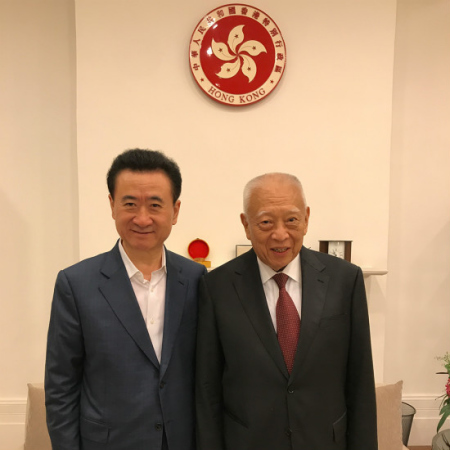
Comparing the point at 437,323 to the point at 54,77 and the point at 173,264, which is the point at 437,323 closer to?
the point at 173,264

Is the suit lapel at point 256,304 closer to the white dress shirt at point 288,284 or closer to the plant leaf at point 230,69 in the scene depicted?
the white dress shirt at point 288,284

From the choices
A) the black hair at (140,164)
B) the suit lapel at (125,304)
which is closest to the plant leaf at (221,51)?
the black hair at (140,164)

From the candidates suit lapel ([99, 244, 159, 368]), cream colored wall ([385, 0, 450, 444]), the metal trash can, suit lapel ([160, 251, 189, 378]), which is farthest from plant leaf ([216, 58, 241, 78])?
the metal trash can

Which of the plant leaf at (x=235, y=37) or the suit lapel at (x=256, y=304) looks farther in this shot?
the plant leaf at (x=235, y=37)

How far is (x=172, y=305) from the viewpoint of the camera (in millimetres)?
1461

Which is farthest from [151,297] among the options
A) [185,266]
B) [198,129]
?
[198,129]

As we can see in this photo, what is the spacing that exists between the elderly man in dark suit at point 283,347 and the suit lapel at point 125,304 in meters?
0.19

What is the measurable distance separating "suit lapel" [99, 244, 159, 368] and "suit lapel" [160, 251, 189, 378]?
42 mm

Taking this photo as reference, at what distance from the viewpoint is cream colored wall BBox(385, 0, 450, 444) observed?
121 inches

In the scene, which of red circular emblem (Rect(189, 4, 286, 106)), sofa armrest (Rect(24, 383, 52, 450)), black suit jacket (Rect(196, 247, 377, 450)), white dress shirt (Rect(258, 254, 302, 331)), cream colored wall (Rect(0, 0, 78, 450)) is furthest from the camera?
cream colored wall (Rect(0, 0, 78, 450))

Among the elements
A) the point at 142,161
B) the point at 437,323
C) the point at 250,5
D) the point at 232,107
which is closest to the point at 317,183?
the point at 232,107

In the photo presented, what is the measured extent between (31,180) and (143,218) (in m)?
1.99

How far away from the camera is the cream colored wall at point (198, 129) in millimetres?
2721

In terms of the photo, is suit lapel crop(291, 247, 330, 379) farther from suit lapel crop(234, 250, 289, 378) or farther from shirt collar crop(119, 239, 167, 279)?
shirt collar crop(119, 239, 167, 279)
